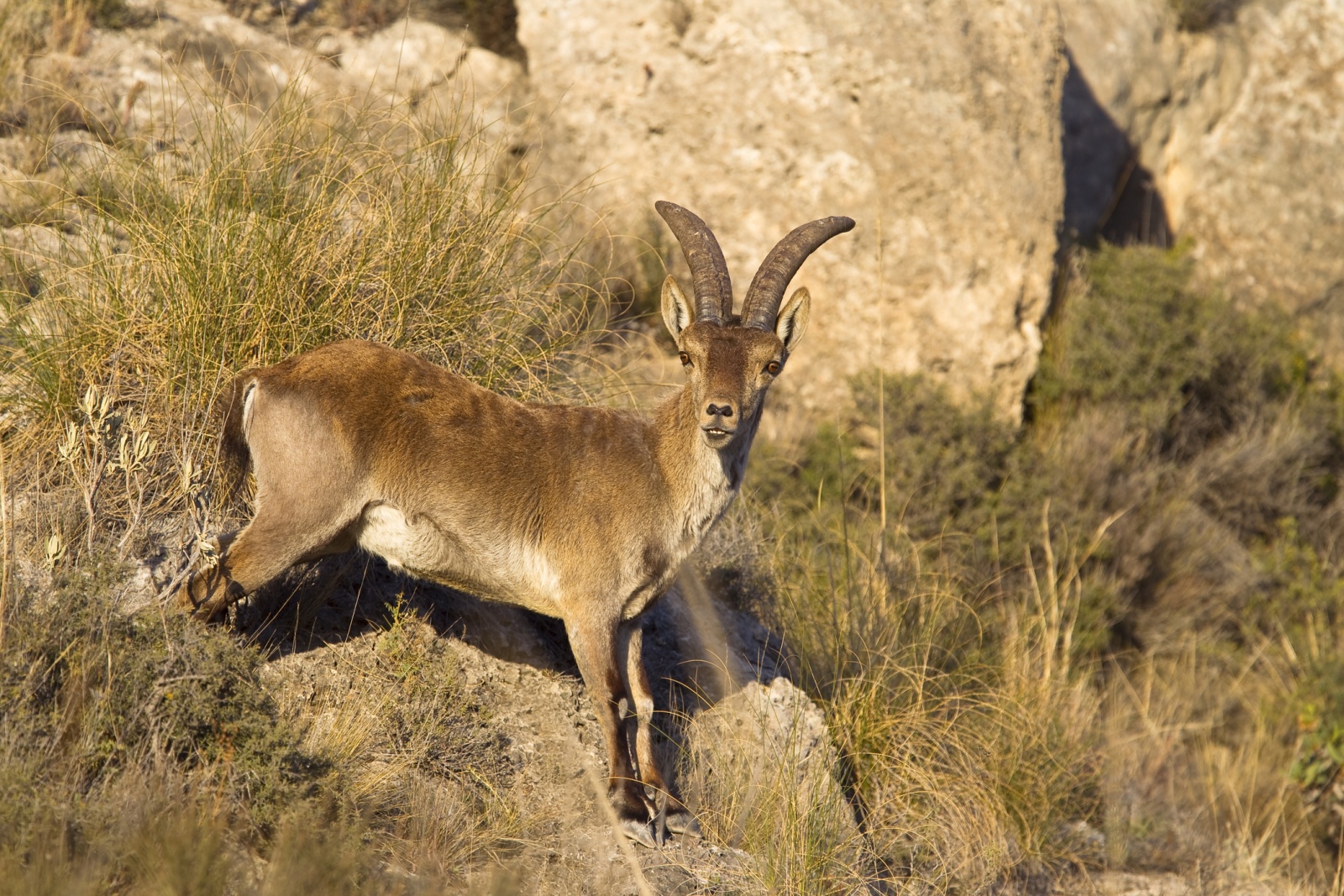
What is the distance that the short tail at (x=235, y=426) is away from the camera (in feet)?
17.5

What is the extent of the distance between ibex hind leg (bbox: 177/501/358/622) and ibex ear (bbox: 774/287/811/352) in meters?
2.42

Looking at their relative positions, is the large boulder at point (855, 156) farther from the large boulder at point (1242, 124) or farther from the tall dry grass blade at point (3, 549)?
the tall dry grass blade at point (3, 549)

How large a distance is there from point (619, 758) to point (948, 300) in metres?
7.04

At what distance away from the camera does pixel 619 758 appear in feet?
18.2

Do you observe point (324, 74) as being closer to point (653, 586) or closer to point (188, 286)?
point (188, 286)

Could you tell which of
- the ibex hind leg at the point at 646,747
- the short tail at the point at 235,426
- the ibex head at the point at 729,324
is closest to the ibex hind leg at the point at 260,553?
the short tail at the point at 235,426

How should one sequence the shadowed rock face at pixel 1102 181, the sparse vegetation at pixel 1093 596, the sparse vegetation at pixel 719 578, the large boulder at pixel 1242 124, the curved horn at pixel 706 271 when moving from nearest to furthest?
the sparse vegetation at pixel 719 578
the curved horn at pixel 706 271
the sparse vegetation at pixel 1093 596
the shadowed rock face at pixel 1102 181
the large boulder at pixel 1242 124

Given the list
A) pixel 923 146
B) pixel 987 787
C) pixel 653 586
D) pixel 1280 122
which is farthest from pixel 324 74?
pixel 1280 122

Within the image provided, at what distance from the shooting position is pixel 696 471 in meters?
5.89

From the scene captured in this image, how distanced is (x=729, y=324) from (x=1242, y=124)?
454 inches

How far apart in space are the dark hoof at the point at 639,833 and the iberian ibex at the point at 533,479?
0.01 m

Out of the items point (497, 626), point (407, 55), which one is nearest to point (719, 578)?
point (497, 626)

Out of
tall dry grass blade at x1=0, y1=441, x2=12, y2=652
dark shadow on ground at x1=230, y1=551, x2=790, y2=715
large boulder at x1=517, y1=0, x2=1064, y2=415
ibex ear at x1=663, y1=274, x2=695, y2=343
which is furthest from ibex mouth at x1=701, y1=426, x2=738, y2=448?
large boulder at x1=517, y1=0, x2=1064, y2=415

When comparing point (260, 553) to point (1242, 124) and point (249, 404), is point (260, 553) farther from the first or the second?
point (1242, 124)
